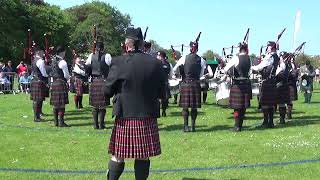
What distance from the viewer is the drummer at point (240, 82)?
9953 mm

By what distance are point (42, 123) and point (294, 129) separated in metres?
5.53

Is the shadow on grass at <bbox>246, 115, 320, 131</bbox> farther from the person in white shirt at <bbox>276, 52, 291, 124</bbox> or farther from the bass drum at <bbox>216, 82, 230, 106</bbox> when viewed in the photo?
the bass drum at <bbox>216, 82, 230, 106</bbox>

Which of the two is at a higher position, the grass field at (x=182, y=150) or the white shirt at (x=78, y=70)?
the white shirt at (x=78, y=70)

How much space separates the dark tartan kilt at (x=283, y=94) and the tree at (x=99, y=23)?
171ft

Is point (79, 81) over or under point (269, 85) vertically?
over

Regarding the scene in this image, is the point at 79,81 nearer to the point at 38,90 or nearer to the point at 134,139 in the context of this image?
the point at 38,90

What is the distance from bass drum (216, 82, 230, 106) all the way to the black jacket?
712cm

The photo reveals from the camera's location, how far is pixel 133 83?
5.28m

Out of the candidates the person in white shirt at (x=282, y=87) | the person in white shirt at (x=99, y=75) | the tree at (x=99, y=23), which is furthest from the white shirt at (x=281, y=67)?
the tree at (x=99, y=23)

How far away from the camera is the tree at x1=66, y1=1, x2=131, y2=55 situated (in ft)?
220

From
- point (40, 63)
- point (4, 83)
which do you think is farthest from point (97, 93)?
point (4, 83)

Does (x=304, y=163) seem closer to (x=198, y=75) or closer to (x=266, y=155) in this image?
(x=266, y=155)

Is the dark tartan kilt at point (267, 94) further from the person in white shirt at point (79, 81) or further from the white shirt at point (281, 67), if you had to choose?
the person in white shirt at point (79, 81)

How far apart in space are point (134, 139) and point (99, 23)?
69574mm
